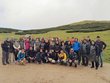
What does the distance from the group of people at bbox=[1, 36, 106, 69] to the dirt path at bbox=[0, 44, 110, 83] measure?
636 millimetres

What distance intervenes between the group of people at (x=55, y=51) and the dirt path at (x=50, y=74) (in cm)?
64

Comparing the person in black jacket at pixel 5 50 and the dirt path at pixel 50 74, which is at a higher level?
the person in black jacket at pixel 5 50

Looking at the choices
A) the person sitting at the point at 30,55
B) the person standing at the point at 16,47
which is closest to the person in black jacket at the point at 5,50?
the person standing at the point at 16,47

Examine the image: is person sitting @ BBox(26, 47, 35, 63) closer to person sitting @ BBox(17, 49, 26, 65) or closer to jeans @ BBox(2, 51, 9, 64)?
person sitting @ BBox(17, 49, 26, 65)

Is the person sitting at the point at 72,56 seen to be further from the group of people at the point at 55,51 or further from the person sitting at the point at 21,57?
the person sitting at the point at 21,57

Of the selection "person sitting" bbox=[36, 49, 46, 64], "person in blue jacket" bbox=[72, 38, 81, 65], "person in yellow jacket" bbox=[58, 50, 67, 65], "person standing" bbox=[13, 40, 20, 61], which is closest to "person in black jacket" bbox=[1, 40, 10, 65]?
"person standing" bbox=[13, 40, 20, 61]

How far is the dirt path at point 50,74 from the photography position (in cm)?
2534

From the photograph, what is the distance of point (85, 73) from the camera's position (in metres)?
27.3

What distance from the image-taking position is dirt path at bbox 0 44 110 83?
25.3m

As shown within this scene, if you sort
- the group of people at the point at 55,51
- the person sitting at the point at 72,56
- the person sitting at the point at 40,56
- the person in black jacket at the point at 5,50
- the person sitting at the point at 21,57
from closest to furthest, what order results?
the person sitting at the point at 72,56 < the person sitting at the point at 21,57 < the group of people at the point at 55,51 < the person in black jacket at the point at 5,50 < the person sitting at the point at 40,56

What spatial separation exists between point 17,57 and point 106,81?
723 centimetres

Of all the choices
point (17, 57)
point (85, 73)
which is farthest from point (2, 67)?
point (85, 73)

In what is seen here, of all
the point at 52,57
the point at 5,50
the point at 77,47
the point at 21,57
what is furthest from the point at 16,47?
the point at 77,47

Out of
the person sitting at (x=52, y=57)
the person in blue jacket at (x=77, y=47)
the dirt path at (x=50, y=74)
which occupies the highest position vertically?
the person in blue jacket at (x=77, y=47)
